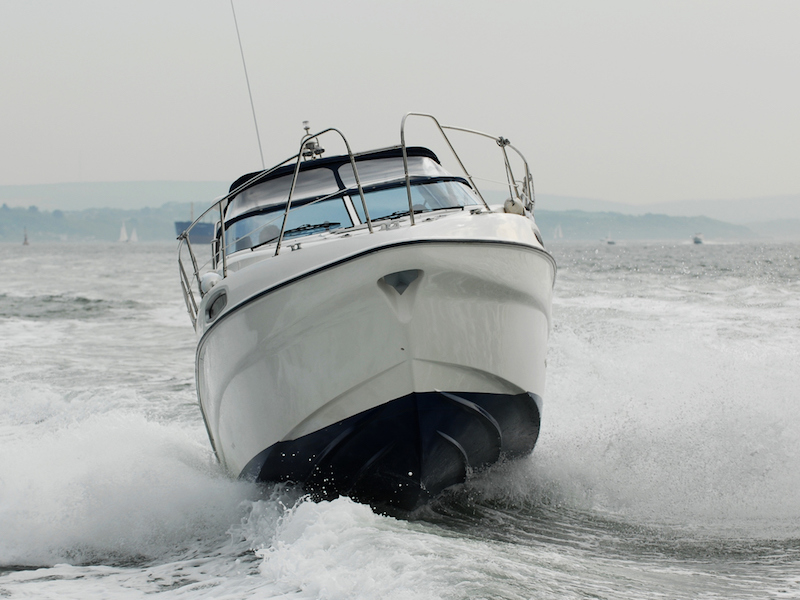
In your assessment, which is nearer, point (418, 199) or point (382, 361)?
point (382, 361)

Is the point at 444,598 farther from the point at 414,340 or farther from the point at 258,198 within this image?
the point at 258,198

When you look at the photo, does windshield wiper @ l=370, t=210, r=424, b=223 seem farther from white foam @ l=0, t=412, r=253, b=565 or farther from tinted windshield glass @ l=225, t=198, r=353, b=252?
white foam @ l=0, t=412, r=253, b=565

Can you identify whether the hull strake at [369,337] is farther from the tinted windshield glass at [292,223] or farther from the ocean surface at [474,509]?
the tinted windshield glass at [292,223]

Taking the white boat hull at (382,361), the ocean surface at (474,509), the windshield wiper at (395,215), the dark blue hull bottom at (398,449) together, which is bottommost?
the ocean surface at (474,509)

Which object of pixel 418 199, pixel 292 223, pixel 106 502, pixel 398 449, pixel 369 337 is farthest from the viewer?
pixel 418 199

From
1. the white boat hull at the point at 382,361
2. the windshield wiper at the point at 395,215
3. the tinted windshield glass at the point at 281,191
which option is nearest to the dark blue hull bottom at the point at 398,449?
the white boat hull at the point at 382,361

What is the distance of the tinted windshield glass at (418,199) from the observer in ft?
17.4

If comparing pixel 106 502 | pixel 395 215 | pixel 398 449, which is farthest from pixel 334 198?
pixel 106 502

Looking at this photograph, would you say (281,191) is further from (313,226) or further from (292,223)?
(313,226)

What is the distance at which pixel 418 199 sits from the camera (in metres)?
5.56

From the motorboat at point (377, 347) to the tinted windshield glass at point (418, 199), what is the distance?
0.16 feet

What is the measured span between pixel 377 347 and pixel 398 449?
76 cm

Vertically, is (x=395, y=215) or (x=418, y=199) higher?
(x=418, y=199)

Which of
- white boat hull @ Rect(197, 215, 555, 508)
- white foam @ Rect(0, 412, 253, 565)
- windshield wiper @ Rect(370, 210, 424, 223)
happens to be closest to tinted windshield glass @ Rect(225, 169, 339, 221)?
windshield wiper @ Rect(370, 210, 424, 223)
